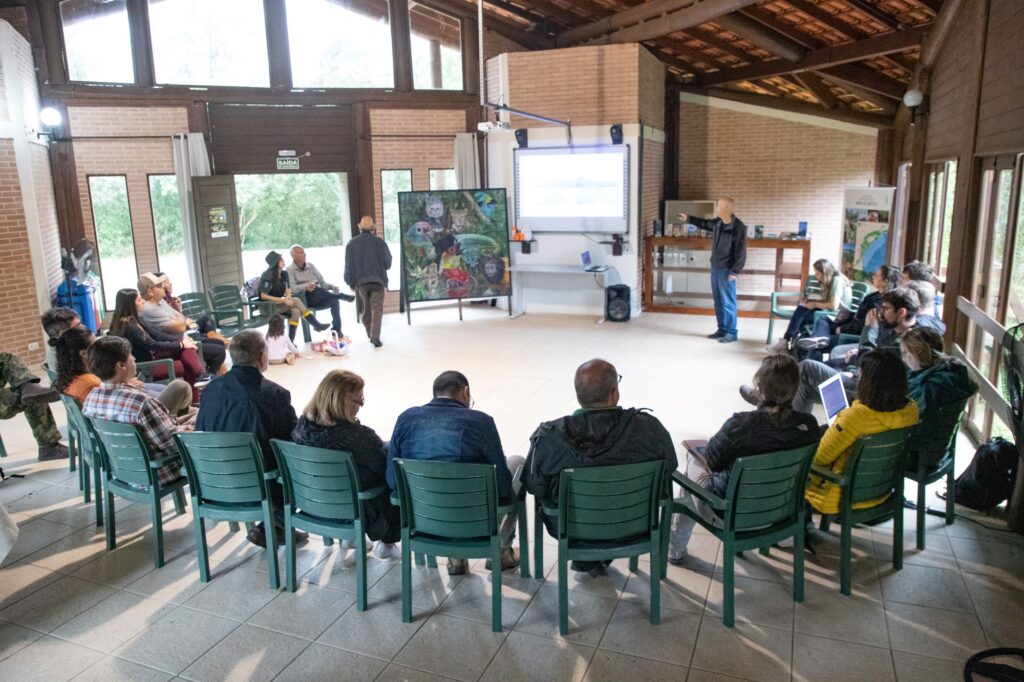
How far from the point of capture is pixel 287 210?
18375mm

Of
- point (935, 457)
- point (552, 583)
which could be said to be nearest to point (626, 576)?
point (552, 583)

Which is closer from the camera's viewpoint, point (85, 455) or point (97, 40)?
point (85, 455)

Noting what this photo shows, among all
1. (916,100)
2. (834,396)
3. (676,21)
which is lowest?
(834,396)

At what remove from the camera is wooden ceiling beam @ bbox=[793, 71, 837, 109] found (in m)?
11.3

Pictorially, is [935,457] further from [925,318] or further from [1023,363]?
[925,318]

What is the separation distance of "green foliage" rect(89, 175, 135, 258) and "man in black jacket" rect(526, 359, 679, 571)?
8.38 meters

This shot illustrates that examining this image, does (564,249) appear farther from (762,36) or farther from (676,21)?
(762,36)

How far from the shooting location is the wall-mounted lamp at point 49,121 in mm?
8461

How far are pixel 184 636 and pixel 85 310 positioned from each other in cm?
642

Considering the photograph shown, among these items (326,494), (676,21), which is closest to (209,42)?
(676,21)

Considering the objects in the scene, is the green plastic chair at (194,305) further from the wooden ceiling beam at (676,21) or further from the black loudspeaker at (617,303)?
the wooden ceiling beam at (676,21)

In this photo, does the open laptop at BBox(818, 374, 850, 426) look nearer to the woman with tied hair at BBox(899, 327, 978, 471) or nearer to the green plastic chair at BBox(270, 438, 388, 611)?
the woman with tied hair at BBox(899, 327, 978, 471)

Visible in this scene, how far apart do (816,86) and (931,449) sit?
30.1 ft

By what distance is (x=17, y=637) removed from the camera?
3221 mm
